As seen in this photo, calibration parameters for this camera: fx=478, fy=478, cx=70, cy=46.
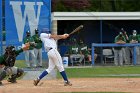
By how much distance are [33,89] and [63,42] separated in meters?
15.4

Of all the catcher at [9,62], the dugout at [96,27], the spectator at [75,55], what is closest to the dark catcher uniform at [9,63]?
the catcher at [9,62]

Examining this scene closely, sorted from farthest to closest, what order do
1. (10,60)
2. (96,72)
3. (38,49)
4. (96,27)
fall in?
(96,27)
(38,49)
(96,72)
(10,60)

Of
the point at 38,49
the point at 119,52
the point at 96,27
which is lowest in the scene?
the point at 119,52

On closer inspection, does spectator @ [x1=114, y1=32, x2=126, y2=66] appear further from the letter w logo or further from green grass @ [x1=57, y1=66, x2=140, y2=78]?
the letter w logo

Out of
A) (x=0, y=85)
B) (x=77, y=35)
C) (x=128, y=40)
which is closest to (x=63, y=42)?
(x=77, y=35)

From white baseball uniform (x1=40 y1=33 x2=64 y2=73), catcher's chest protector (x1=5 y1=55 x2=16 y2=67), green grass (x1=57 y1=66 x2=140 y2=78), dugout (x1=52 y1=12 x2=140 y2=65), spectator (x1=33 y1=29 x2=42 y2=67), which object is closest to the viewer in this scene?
white baseball uniform (x1=40 y1=33 x2=64 y2=73)

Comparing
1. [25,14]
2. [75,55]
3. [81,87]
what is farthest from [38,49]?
[81,87]

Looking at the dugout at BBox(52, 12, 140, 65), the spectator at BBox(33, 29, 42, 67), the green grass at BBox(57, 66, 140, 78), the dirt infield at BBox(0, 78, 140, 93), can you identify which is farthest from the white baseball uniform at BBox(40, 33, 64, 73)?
the dugout at BBox(52, 12, 140, 65)

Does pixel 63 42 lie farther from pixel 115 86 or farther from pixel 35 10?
pixel 115 86

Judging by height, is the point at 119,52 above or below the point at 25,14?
below

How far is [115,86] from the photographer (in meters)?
15.0

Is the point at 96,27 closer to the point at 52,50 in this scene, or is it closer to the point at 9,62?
the point at 9,62

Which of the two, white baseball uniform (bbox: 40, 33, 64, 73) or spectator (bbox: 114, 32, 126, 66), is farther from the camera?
spectator (bbox: 114, 32, 126, 66)

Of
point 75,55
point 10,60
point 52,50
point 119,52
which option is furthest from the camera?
point 75,55
